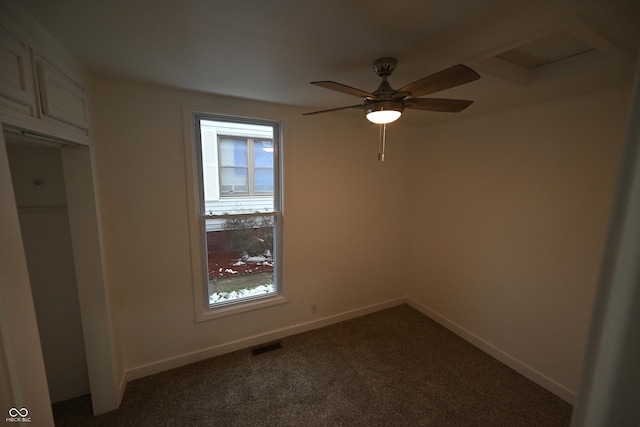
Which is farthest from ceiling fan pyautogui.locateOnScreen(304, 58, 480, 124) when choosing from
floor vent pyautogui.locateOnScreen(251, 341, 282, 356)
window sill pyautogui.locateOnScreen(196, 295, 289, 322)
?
floor vent pyautogui.locateOnScreen(251, 341, 282, 356)

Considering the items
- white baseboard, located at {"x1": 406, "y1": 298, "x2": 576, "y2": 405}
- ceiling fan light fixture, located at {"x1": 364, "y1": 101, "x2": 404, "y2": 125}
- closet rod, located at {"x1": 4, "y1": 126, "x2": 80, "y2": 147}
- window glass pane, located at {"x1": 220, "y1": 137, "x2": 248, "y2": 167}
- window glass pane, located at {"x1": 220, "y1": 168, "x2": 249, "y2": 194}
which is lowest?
white baseboard, located at {"x1": 406, "y1": 298, "x2": 576, "y2": 405}

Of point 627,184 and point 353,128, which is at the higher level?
point 353,128

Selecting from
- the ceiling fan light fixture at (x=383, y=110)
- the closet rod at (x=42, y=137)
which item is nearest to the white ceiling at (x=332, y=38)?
the ceiling fan light fixture at (x=383, y=110)

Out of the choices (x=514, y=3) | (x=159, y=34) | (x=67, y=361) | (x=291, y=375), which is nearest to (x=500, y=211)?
(x=514, y=3)

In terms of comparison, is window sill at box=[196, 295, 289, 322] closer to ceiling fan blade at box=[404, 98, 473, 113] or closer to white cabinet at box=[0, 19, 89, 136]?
white cabinet at box=[0, 19, 89, 136]

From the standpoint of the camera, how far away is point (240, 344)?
2580mm

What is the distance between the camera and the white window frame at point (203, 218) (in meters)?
2.16

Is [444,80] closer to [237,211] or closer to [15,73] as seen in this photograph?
[15,73]

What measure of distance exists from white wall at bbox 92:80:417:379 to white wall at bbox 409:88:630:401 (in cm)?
61

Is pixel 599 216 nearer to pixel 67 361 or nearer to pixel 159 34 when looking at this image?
pixel 159 34

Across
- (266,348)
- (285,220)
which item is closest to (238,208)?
(285,220)

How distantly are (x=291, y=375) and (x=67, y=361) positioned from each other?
5.82 ft

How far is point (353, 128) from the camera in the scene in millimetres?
2799

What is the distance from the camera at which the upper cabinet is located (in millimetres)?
977
